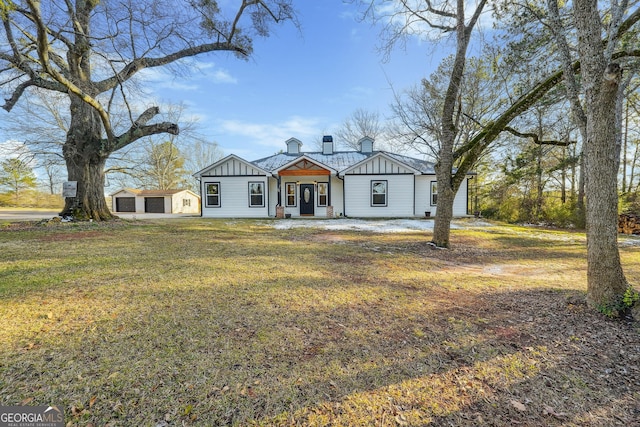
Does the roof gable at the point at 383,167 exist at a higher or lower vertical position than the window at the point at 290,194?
higher

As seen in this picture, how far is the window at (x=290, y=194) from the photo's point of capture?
1709cm

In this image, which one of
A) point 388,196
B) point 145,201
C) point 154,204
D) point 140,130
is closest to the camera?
point 140,130

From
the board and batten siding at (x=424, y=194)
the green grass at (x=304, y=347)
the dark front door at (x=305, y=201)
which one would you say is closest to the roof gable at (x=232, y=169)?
the dark front door at (x=305, y=201)

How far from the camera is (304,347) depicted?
2.34 meters

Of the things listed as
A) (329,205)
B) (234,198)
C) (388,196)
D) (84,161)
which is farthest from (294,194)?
(84,161)

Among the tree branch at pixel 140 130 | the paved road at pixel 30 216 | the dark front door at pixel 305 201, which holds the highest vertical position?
the tree branch at pixel 140 130

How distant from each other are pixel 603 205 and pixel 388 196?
13.7 m

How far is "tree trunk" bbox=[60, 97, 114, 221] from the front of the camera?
9859 millimetres

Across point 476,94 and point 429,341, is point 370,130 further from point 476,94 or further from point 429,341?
point 429,341

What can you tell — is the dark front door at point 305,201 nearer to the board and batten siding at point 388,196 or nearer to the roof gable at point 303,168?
the roof gable at point 303,168

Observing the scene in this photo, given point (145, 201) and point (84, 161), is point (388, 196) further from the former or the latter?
point (145, 201)

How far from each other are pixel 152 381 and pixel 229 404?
1.98ft

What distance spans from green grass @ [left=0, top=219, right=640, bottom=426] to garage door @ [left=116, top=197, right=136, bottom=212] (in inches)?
1029

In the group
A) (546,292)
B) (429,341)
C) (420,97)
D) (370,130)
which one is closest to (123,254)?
(429,341)
